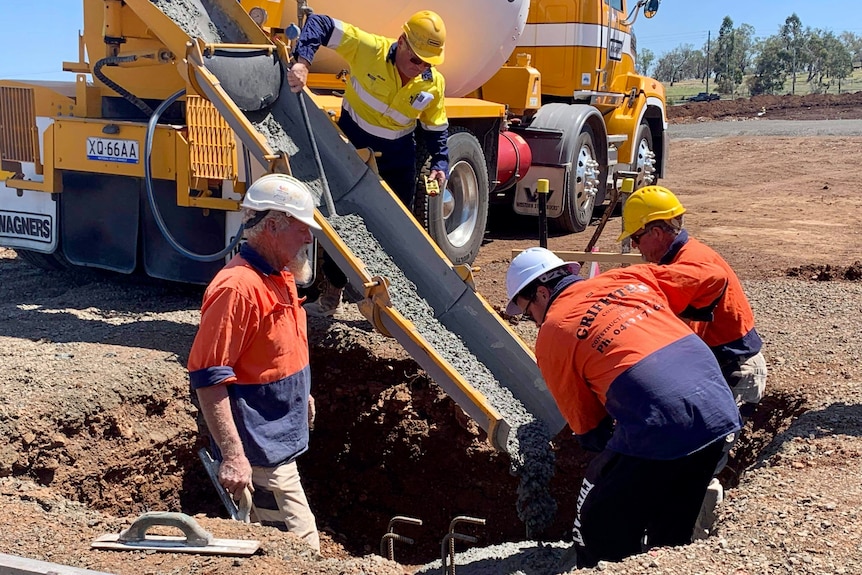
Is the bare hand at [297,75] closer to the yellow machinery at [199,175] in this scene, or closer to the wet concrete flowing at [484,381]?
the yellow machinery at [199,175]

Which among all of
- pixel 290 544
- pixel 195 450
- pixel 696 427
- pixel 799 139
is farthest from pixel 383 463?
pixel 799 139

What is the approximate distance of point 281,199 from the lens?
3.48 m

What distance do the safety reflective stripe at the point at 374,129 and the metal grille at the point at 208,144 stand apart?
86cm

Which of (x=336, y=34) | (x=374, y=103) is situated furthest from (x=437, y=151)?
(x=336, y=34)

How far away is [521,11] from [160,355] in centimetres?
475

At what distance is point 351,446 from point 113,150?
2.75m

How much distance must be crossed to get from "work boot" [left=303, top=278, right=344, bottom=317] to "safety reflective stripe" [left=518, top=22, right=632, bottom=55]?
5.38m

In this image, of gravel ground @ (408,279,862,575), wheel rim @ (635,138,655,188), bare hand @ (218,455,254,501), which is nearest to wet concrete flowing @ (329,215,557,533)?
gravel ground @ (408,279,862,575)

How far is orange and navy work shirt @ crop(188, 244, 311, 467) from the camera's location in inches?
132

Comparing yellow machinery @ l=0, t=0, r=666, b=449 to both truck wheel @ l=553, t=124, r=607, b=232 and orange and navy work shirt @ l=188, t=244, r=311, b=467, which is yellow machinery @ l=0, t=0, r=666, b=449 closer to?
orange and navy work shirt @ l=188, t=244, r=311, b=467

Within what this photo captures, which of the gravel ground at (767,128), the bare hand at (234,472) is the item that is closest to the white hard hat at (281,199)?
the bare hand at (234,472)

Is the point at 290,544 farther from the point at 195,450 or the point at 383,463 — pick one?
the point at 383,463

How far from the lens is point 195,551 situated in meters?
3.23

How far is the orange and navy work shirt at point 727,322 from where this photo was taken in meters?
4.23
